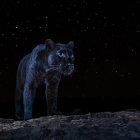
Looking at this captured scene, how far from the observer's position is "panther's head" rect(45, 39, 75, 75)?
12.6ft

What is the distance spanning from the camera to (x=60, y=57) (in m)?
3.90

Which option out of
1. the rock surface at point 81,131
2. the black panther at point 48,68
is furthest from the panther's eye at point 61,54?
the rock surface at point 81,131

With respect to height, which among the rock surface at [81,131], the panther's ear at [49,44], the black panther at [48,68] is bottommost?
the rock surface at [81,131]

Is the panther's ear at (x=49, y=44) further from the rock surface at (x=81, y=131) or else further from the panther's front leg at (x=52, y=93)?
the rock surface at (x=81, y=131)

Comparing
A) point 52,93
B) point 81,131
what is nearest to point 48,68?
point 52,93

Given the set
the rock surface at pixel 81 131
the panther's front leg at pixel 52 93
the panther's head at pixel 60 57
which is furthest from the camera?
the panther's front leg at pixel 52 93

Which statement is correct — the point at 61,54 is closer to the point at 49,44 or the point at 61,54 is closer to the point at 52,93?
the point at 49,44

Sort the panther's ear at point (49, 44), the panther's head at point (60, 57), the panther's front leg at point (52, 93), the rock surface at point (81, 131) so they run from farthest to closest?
the panther's front leg at point (52, 93) → the panther's ear at point (49, 44) → the panther's head at point (60, 57) → the rock surface at point (81, 131)

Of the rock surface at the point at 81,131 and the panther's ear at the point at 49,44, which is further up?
the panther's ear at the point at 49,44

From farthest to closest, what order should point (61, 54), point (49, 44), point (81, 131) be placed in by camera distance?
point (49, 44) < point (61, 54) < point (81, 131)

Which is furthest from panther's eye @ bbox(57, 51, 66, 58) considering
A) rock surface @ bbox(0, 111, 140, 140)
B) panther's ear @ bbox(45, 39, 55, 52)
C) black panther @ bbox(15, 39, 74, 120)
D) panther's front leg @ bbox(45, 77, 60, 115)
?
rock surface @ bbox(0, 111, 140, 140)

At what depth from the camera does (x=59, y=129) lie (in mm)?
2268

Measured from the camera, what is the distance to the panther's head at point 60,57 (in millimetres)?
3855

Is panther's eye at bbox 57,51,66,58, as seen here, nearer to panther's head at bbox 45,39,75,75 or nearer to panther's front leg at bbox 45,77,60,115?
panther's head at bbox 45,39,75,75
